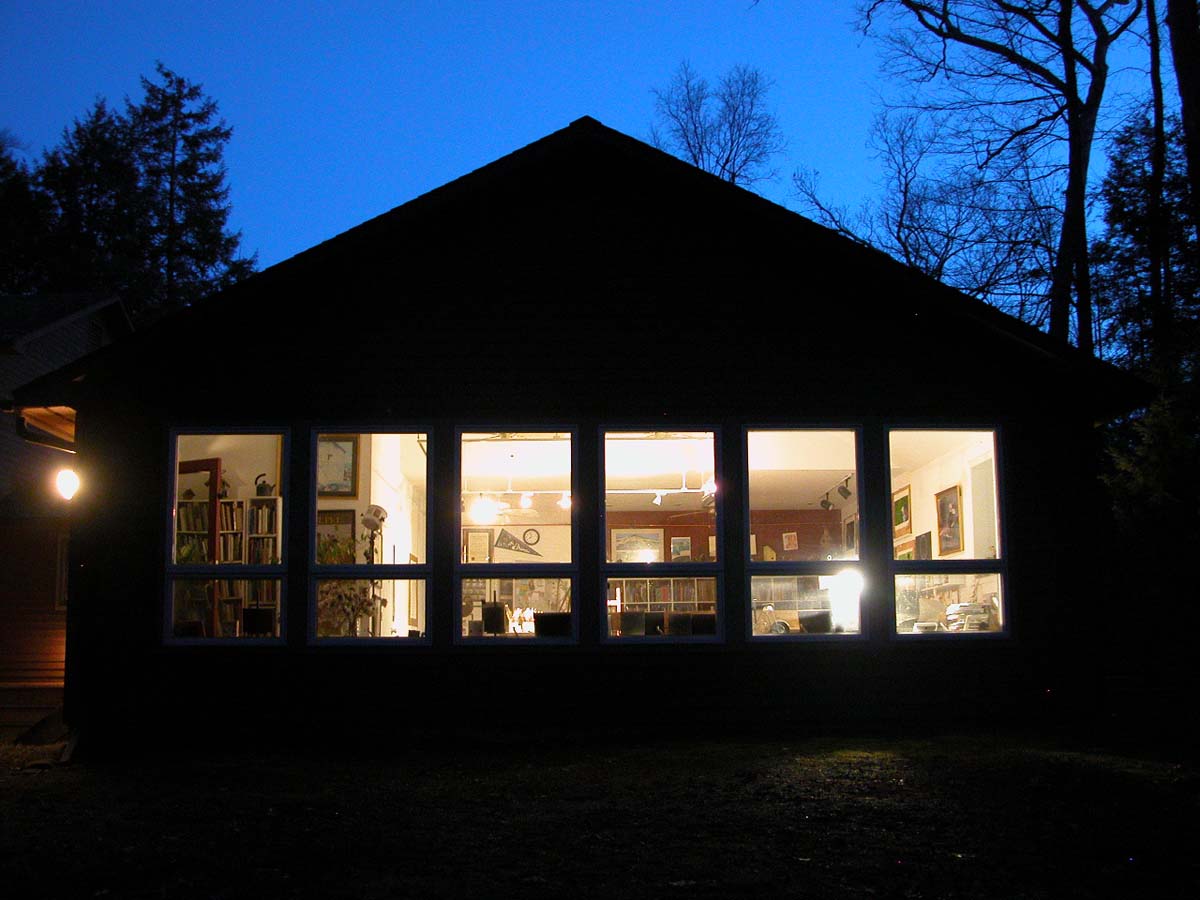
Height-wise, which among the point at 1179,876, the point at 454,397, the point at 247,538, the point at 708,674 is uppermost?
the point at 454,397

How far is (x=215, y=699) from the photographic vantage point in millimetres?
11406

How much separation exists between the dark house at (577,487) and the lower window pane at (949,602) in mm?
27

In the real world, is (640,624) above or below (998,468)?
below

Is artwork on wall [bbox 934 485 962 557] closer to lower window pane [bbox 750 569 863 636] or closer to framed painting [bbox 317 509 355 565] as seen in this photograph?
lower window pane [bbox 750 569 863 636]

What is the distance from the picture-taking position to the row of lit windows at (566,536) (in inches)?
456

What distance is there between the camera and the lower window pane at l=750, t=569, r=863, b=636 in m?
11.6

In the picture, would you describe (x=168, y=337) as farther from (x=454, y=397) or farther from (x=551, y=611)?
(x=551, y=611)

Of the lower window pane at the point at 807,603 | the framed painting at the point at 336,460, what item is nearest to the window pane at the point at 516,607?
the framed painting at the point at 336,460

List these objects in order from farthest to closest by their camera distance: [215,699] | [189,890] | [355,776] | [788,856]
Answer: [215,699], [355,776], [788,856], [189,890]

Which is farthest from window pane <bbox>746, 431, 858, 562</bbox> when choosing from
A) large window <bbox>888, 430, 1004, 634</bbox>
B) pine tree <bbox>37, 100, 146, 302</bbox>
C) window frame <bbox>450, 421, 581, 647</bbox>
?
pine tree <bbox>37, 100, 146, 302</bbox>

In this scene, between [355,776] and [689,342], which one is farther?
[689,342]

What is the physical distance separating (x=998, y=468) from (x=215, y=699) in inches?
279

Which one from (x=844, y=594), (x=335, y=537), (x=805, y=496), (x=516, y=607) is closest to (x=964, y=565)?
(x=844, y=594)

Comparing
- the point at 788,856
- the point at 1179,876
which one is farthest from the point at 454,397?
the point at 1179,876
